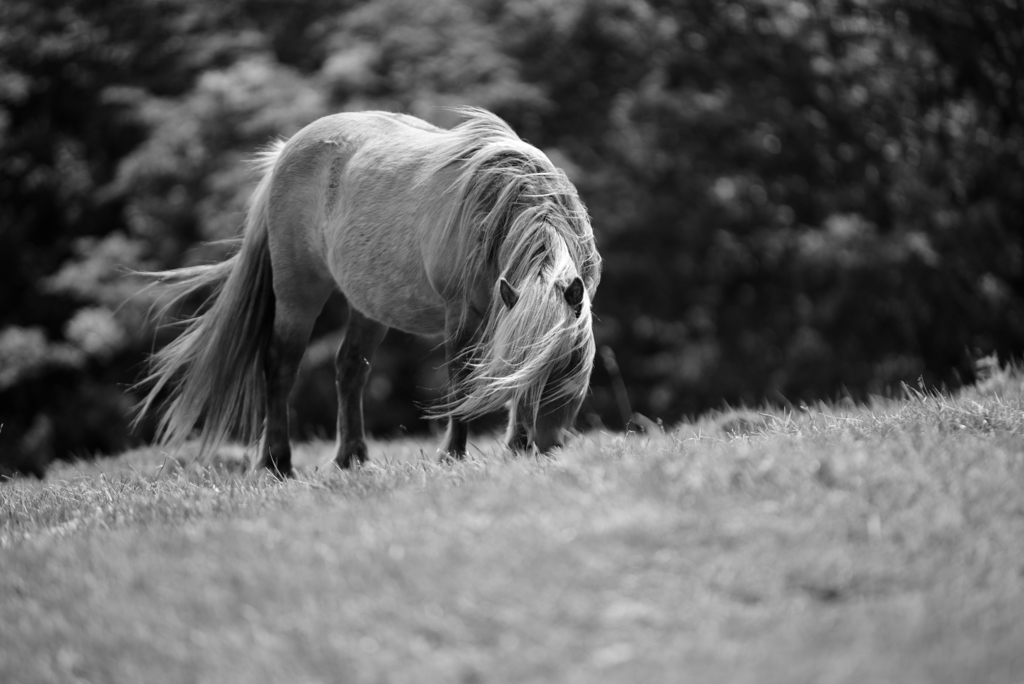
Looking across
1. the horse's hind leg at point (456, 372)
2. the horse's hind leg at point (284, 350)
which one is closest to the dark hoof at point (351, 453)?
the horse's hind leg at point (284, 350)

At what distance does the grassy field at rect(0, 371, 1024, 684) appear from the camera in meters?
2.83

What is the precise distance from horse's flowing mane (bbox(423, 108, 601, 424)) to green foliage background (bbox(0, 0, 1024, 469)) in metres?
8.62

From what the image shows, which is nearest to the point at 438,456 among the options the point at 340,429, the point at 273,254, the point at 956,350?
the point at 340,429

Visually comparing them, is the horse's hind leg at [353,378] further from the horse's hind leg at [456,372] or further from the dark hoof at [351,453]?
the horse's hind leg at [456,372]

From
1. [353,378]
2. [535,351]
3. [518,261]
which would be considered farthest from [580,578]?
[353,378]

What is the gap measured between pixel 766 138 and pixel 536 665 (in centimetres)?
1365

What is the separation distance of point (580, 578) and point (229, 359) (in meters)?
4.00

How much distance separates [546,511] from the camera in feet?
11.8

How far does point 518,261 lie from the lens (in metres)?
4.82

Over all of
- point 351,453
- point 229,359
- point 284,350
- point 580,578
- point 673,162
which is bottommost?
point 673,162

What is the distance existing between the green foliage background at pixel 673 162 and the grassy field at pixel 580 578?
1003 centimetres

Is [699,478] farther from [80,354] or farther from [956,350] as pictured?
[956,350]

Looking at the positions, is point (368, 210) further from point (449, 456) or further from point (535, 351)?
point (535, 351)

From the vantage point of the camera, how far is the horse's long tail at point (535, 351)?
14.2 ft
